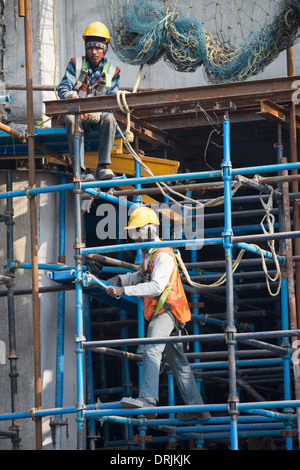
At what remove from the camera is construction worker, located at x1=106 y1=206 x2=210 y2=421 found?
34.9 ft

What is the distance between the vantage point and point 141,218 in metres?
11.2

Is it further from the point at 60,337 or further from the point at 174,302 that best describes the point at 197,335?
the point at 60,337

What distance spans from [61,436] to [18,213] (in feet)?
9.28

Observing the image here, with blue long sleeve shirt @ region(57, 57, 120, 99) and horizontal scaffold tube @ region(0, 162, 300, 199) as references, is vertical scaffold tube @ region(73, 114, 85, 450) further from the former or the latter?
blue long sleeve shirt @ region(57, 57, 120, 99)

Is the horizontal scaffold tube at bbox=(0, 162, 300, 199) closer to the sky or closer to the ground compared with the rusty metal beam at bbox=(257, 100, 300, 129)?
closer to the ground

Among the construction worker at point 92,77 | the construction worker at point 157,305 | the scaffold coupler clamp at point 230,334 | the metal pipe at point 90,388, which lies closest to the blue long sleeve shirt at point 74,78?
the construction worker at point 92,77

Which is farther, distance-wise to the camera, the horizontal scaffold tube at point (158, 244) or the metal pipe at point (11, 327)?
the metal pipe at point (11, 327)

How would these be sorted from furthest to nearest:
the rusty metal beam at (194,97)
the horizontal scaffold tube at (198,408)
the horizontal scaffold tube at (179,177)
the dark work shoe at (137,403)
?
the rusty metal beam at (194,97)
the horizontal scaffold tube at (179,177)
the dark work shoe at (137,403)
the horizontal scaffold tube at (198,408)

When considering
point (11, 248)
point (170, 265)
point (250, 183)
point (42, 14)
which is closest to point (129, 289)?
point (170, 265)

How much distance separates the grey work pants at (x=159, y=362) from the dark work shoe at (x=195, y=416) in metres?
0.11

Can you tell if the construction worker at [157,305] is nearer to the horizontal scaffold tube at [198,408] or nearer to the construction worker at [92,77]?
the horizontal scaffold tube at [198,408]

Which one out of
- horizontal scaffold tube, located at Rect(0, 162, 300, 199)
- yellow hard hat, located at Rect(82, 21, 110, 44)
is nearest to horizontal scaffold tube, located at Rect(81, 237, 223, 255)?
horizontal scaffold tube, located at Rect(0, 162, 300, 199)

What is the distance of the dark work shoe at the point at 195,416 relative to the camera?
11031 mm

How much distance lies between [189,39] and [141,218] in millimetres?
2402
